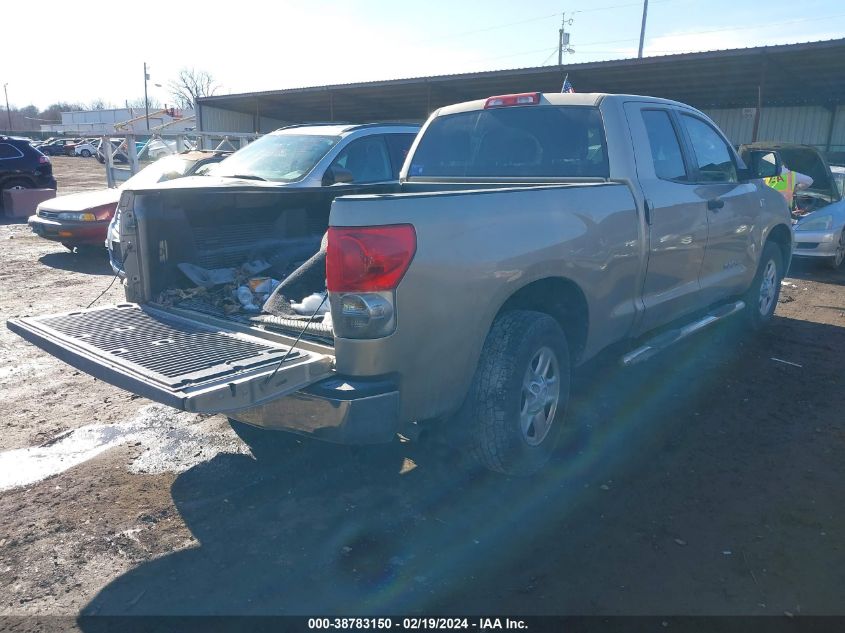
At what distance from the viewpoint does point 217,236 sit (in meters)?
4.67

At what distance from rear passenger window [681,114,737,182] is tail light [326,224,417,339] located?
3342 millimetres

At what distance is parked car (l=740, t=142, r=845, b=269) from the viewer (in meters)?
10.2

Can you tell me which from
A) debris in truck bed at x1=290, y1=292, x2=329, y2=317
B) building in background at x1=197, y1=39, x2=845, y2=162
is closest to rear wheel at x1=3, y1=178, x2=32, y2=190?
building in background at x1=197, y1=39, x2=845, y2=162

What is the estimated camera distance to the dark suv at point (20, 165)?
1673 cm

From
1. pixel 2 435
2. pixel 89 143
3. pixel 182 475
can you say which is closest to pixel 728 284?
pixel 182 475

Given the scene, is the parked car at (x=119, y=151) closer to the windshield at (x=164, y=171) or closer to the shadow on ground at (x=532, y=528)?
the windshield at (x=164, y=171)

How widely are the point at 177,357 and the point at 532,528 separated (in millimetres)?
1889

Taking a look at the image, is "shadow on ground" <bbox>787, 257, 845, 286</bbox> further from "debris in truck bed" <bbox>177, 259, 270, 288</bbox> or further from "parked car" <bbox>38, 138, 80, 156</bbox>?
"parked car" <bbox>38, 138, 80, 156</bbox>

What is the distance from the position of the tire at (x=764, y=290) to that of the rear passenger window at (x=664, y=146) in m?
1.87

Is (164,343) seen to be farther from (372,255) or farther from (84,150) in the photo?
(84,150)

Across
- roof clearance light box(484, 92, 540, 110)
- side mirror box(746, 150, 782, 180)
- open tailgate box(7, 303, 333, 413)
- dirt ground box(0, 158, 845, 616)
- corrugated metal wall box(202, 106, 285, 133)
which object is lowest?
dirt ground box(0, 158, 845, 616)

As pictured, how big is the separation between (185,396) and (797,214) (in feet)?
35.3

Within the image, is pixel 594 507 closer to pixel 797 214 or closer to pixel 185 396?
pixel 185 396

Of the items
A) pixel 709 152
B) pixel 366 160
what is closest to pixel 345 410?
pixel 709 152
